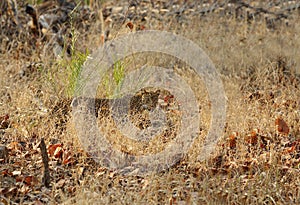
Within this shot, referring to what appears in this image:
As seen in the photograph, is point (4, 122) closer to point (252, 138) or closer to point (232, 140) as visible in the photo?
point (232, 140)

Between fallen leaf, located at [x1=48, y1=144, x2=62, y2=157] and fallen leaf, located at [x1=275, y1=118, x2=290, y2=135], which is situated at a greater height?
fallen leaf, located at [x1=275, y1=118, x2=290, y2=135]

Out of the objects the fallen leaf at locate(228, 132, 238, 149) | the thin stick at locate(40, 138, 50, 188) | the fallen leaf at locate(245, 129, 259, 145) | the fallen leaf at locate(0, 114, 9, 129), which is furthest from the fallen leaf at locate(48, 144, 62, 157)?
the fallen leaf at locate(245, 129, 259, 145)

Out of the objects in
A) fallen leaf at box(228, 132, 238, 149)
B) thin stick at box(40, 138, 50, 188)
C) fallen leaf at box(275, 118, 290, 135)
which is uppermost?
fallen leaf at box(275, 118, 290, 135)

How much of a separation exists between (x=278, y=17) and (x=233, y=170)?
397 cm

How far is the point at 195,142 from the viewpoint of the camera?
351cm

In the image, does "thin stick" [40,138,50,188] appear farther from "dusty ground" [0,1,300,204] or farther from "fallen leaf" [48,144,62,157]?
→ "fallen leaf" [48,144,62,157]

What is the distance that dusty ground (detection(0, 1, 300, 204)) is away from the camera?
118 inches

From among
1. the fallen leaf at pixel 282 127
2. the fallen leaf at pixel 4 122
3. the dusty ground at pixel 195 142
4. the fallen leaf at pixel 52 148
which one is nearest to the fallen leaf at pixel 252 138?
the dusty ground at pixel 195 142

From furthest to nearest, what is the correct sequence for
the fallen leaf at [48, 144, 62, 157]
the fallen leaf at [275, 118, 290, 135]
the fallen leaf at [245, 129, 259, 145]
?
1. the fallen leaf at [275, 118, 290, 135]
2. the fallen leaf at [245, 129, 259, 145]
3. the fallen leaf at [48, 144, 62, 157]

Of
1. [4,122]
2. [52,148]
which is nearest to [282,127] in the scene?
[52,148]

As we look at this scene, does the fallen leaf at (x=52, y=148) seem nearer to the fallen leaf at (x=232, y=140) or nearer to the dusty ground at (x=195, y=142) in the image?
the dusty ground at (x=195, y=142)

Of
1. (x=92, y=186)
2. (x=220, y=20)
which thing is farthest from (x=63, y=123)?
(x=220, y=20)

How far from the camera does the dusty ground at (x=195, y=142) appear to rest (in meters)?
2.99

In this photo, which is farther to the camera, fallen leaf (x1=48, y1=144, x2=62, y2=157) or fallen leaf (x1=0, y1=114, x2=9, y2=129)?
fallen leaf (x1=0, y1=114, x2=9, y2=129)
